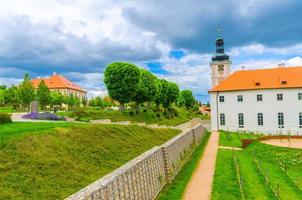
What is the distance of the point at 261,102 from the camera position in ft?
156

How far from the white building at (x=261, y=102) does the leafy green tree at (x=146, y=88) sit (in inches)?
403

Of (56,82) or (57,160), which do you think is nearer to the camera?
(57,160)

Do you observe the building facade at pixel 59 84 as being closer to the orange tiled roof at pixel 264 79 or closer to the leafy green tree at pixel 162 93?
the leafy green tree at pixel 162 93

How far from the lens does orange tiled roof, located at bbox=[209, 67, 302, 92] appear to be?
154 ft

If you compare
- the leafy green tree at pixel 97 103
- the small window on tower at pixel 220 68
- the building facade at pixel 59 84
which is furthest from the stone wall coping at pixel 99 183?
the building facade at pixel 59 84

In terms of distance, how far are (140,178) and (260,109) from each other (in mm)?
40963

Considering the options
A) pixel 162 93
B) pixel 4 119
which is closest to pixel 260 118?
pixel 162 93

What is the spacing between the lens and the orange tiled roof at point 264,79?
154 feet

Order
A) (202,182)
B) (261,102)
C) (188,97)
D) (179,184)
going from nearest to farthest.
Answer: (179,184) < (202,182) < (261,102) < (188,97)

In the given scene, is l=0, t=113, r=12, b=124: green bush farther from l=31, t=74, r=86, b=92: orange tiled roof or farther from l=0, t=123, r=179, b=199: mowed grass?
l=31, t=74, r=86, b=92: orange tiled roof

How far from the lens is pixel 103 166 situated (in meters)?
13.8

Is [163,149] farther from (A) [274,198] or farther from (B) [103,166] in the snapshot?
(A) [274,198]

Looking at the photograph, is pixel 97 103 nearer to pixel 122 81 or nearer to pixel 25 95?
pixel 25 95

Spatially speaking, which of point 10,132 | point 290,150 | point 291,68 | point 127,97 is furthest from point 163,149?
point 291,68
